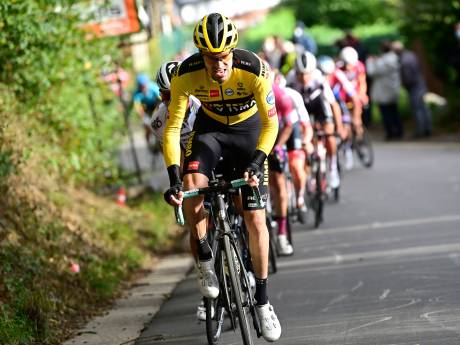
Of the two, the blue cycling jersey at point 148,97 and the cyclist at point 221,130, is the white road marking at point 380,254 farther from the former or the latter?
the blue cycling jersey at point 148,97

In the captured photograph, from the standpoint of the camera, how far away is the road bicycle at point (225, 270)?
6977 millimetres

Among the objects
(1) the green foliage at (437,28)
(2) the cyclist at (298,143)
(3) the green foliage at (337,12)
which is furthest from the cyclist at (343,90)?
(3) the green foliage at (337,12)

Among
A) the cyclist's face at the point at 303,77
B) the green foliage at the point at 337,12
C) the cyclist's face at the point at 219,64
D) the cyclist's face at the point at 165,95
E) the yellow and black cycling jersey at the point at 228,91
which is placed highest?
the cyclist's face at the point at 219,64

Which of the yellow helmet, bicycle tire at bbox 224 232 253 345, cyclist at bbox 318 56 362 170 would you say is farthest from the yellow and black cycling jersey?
cyclist at bbox 318 56 362 170

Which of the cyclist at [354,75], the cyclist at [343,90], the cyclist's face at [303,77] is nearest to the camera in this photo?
the cyclist's face at [303,77]

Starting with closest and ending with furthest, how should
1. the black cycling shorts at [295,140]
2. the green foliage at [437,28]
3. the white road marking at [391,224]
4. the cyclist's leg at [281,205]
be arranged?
the cyclist's leg at [281,205] → the black cycling shorts at [295,140] → the white road marking at [391,224] → the green foliage at [437,28]

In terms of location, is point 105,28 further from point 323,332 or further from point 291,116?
point 323,332

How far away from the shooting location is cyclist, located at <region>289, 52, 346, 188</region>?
42.1ft

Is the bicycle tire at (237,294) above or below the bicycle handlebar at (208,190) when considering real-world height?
below

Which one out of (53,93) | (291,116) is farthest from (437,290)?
(53,93)

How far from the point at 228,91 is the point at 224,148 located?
0.46 meters

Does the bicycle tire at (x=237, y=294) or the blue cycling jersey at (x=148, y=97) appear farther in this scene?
the blue cycling jersey at (x=148, y=97)

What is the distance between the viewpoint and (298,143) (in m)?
11.6

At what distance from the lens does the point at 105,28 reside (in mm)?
13664
